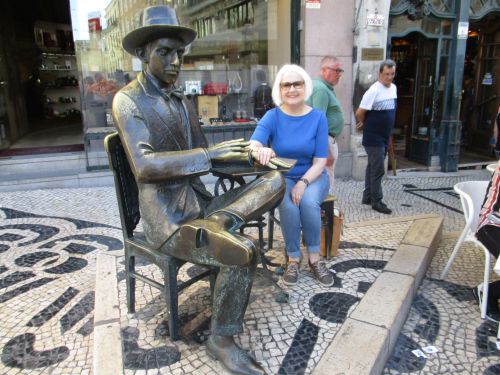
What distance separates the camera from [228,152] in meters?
2.05

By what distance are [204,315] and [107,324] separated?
1.83 feet

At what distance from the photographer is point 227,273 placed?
6.59 feet

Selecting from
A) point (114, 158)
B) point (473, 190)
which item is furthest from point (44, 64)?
point (473, 190)

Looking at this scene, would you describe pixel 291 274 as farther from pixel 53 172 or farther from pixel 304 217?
pixel 53 172

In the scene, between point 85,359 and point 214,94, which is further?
point 214,94

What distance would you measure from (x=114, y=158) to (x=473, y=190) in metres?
2.60

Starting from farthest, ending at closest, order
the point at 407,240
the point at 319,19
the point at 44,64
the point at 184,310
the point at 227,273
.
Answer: the point at 44,64 < the point at 319,19 < the point at 407,240 < the point at 184,310 < the point at 227,273

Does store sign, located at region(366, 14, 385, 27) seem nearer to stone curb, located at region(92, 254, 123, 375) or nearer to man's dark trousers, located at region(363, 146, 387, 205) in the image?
man's dark trousers, located at region(363, 146, 387, 205)

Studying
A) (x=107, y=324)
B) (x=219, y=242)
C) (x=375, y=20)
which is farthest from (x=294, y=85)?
(x=375, y=20)

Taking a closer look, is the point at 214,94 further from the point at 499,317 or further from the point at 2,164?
the point at 499,317

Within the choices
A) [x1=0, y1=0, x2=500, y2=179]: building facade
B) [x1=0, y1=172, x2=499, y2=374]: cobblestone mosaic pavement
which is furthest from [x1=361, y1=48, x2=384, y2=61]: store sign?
[x1=0, y1=172, x2=499, y2=374]: cobblestone mosaic pavement

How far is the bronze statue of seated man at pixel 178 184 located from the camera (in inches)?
78.4

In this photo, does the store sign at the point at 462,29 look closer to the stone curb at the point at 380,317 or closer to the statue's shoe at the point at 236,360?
the stone curb at the point at 380,317

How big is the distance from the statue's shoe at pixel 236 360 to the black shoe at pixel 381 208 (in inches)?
128
